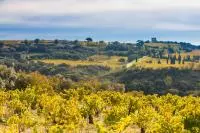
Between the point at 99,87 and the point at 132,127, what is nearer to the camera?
the point at 132,127

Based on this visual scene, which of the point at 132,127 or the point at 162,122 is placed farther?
the point at 132,127

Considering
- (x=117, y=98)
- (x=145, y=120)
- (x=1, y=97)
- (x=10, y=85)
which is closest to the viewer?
(x=145, y=120)

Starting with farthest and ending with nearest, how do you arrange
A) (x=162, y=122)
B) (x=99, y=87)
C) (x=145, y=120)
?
1. (x=99, y=87)
2. (x=145, y=120)
3. (x=162, y=122)

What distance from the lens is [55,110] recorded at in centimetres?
7412

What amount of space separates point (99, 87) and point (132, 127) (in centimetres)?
9184

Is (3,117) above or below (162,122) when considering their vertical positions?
below

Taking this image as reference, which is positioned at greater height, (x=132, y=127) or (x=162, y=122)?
(x=162, y=122)

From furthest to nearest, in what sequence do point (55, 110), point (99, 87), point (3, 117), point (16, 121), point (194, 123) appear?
point (99, 87) → point (3, 117) → point (55, 110) → point (16, 121) → point (194, 123)

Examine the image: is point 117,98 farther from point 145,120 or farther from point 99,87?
point 99,87

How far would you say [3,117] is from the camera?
3137 inches

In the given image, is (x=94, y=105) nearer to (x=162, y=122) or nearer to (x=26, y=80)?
(x=162, y=122)

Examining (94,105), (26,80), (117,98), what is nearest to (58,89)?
(26,80)

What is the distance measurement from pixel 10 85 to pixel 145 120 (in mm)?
84798

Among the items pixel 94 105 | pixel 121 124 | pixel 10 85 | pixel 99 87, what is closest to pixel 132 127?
pixel 94 105
